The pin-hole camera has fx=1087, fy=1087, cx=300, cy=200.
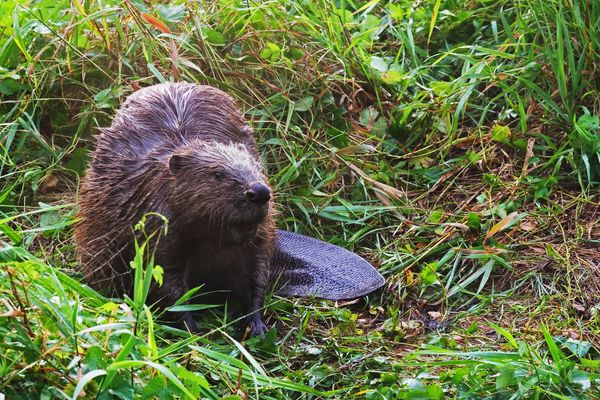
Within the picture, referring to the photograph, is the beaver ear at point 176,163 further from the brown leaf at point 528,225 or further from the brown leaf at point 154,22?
the brown leaf at point 528,225

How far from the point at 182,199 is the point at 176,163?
0.43 feet

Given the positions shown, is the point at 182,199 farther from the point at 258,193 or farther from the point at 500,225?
the point at 500,225

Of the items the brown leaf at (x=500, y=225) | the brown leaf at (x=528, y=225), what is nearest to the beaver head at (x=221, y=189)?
the brown leaf at (x=500, y=225)

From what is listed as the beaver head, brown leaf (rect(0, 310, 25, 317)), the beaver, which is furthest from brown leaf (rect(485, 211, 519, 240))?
brown leaf (rect(0, 310, 25, 317))

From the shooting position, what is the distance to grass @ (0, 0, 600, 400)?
372 cm

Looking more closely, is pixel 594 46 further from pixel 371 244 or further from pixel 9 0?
pixel 9 0

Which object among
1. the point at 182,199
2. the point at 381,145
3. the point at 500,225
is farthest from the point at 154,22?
the point at 500,225

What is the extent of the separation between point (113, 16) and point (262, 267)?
1481mm

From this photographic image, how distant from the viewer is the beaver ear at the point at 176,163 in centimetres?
367

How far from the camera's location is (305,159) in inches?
181

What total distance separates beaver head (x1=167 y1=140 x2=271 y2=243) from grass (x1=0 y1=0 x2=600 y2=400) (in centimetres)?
38

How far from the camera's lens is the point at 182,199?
11.9ft

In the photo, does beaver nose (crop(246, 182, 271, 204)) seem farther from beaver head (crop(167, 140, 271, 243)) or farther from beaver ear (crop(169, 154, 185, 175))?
beaver ear (crop(169, 154, 185, 175))

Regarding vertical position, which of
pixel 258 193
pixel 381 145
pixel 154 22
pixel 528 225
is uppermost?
pixel 154 22
